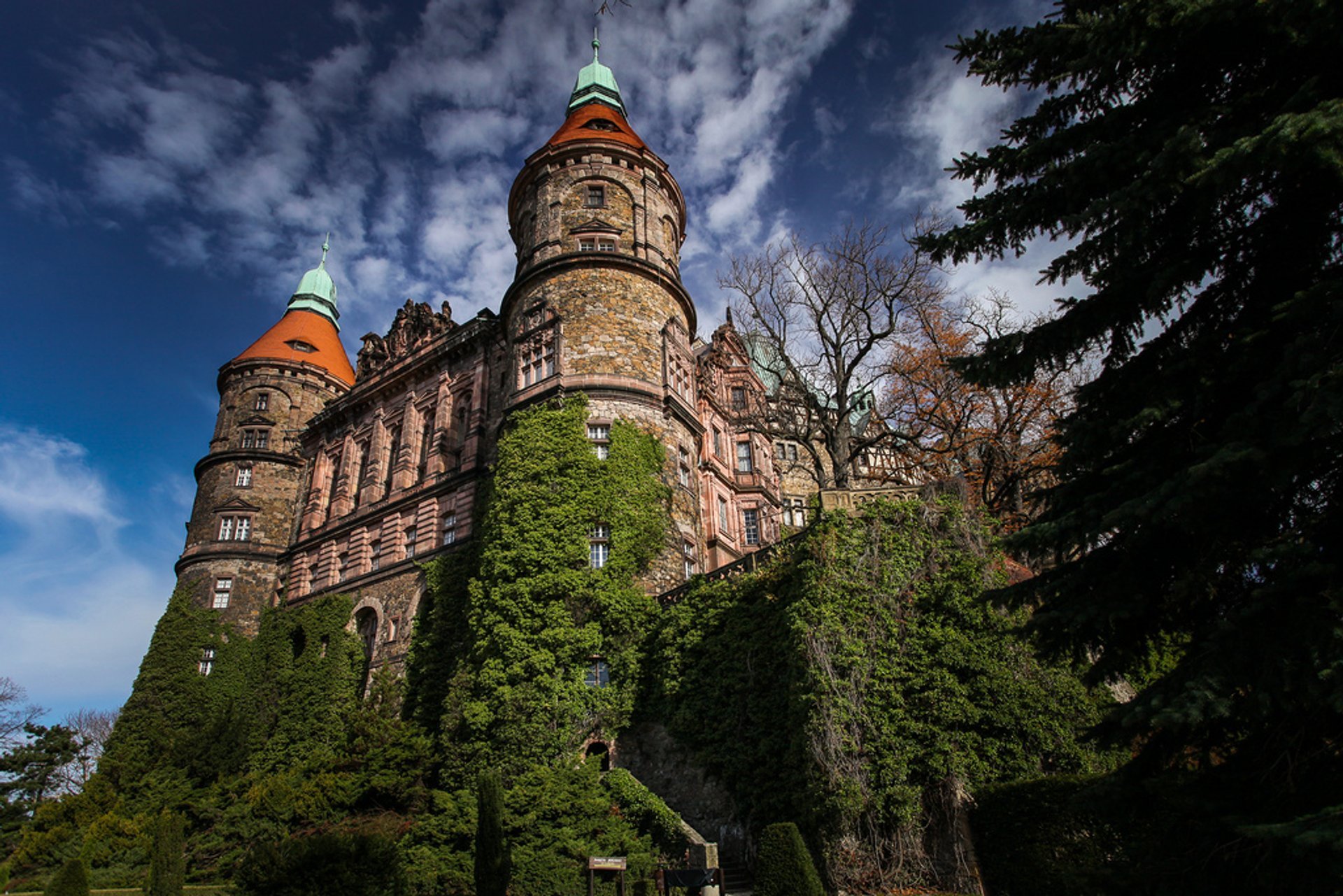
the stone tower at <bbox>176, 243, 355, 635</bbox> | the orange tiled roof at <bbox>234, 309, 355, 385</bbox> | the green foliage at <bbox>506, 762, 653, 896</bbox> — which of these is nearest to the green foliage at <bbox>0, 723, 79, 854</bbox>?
the stone tower at <bbox>176, 243, 355, 635</bbox>

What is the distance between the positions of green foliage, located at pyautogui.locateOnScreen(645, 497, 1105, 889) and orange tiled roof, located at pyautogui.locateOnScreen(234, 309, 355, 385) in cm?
3376

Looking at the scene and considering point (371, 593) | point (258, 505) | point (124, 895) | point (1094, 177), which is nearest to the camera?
point (1094, 177)

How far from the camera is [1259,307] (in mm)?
6594

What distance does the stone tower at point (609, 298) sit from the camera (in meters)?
23.0

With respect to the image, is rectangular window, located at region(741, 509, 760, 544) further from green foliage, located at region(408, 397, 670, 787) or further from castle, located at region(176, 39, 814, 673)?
green foliage, located at region(408, 397, 670, 787)

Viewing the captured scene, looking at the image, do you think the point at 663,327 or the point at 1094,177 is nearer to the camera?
the point at 1094,177

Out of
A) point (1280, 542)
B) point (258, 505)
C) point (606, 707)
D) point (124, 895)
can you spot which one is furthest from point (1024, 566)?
point (258, 505)

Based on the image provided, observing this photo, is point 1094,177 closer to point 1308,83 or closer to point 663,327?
point 1308,83

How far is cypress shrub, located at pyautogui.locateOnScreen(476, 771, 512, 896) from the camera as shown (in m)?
12.6

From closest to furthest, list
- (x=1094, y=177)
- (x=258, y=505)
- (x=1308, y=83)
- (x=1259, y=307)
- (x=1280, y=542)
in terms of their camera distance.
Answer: (x=1280, y=542) < (x=1308, y=83) < (x=1259, y=307) < (x=1094, y=177) < (x=258, y=505)

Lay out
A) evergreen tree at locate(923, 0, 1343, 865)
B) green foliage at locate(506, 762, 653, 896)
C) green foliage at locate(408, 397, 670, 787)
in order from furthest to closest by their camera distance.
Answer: green foliage at locate(408, 397, 670, 787) < green foliage at locate(506, 762, 653, 896) < evergreen tree at locate(923, 0, 1343, 865)

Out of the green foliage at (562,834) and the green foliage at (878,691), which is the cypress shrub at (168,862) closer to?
the green foliage at (562,834)

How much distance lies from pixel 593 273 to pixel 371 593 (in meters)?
14.8

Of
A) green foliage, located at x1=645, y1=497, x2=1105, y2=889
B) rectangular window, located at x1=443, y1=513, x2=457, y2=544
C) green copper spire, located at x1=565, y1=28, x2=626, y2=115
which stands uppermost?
green copper spire, located at x1=565, y1=28, x2=626, y2=115
